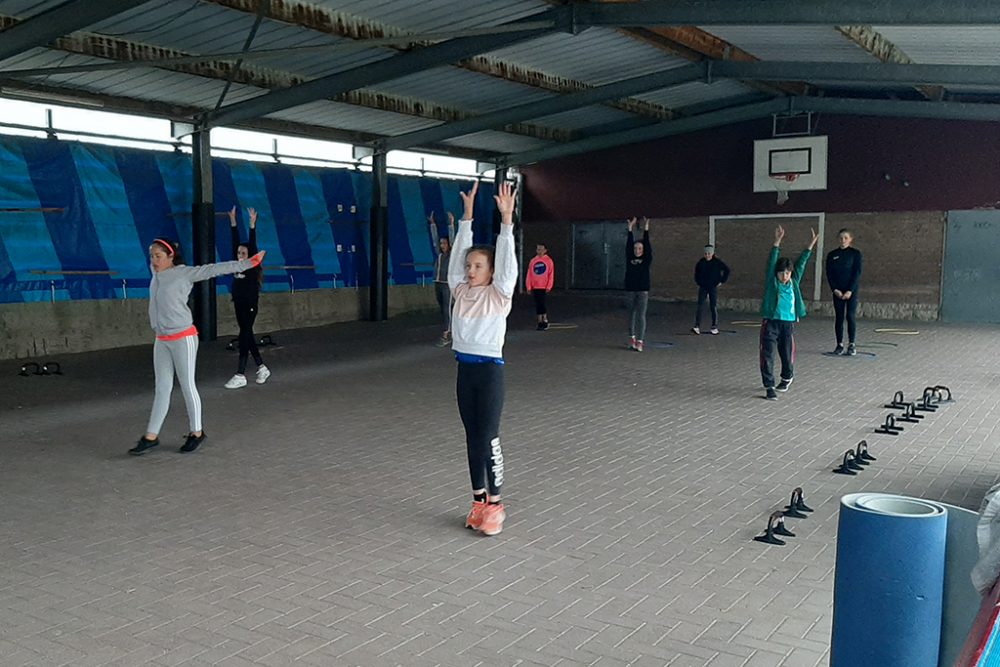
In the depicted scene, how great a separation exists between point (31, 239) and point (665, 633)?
1339cm

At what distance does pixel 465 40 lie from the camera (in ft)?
42.0

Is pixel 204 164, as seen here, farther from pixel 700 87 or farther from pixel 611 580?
pixel 611 580

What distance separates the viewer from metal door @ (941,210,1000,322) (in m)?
19.8

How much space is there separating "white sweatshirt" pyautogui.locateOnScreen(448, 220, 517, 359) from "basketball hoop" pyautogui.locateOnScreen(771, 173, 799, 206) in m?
18.5

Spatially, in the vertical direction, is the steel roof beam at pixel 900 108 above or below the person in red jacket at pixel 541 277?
above

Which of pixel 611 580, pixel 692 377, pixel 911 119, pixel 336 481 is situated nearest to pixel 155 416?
pixel 336 481

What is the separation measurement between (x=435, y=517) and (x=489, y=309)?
59.3 inches

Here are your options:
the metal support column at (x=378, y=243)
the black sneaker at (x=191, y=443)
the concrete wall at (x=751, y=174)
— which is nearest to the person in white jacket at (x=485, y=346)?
the black sneaker at (x=191, y=443)

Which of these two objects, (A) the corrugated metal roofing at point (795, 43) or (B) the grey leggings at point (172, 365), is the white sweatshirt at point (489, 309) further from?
(A) the corrugated metal roofing at point (795, 43)

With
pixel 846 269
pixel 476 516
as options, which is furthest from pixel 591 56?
pixel 476 516

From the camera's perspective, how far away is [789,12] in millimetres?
10672

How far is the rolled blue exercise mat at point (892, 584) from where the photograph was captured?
2.64 meters

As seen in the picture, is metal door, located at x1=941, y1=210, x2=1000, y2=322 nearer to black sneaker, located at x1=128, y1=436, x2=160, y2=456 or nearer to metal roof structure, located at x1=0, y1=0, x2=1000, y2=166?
metal roof structure, located at x1=0, y1=0, x2=1000, y2=166

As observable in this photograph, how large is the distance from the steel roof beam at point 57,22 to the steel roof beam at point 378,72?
4469 millimetres
